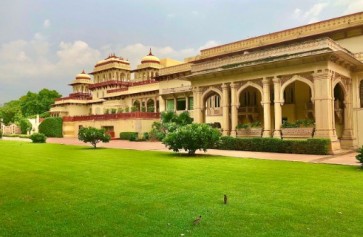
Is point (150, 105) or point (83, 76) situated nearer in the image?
point (150, 105)

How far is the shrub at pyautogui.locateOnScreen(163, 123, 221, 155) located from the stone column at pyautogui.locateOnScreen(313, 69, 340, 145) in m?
6.13

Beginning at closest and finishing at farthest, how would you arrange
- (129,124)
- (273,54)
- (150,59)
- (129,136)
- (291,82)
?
(291,82), (273,54), (129,136), (129,124), (150,59)

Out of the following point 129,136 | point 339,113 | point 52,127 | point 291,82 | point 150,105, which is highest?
point 150,105

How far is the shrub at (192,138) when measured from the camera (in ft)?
52.7

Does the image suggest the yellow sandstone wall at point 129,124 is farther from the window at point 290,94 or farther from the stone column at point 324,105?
the stone column at point 324,105

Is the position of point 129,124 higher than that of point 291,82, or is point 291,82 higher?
point 291,82

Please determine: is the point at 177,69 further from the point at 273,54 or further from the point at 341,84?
the point at 341,84

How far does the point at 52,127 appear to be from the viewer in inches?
1795

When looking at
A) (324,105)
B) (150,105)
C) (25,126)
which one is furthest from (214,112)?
(25,126)

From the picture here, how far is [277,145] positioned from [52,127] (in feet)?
118

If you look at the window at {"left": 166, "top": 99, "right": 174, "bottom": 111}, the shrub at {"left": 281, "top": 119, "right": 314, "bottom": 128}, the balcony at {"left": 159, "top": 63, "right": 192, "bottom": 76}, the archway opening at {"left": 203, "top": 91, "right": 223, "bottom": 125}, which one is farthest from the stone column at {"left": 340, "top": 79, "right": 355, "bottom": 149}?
the window at {"left": 166, "top": 99, "right": 174, "bottom": 111}

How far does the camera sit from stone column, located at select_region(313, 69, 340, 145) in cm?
1788

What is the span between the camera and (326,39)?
17812 mm

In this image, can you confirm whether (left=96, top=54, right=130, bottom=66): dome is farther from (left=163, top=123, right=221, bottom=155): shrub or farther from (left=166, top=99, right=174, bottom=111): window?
(left=163, top=123, right=221, bottom=155): shrub
